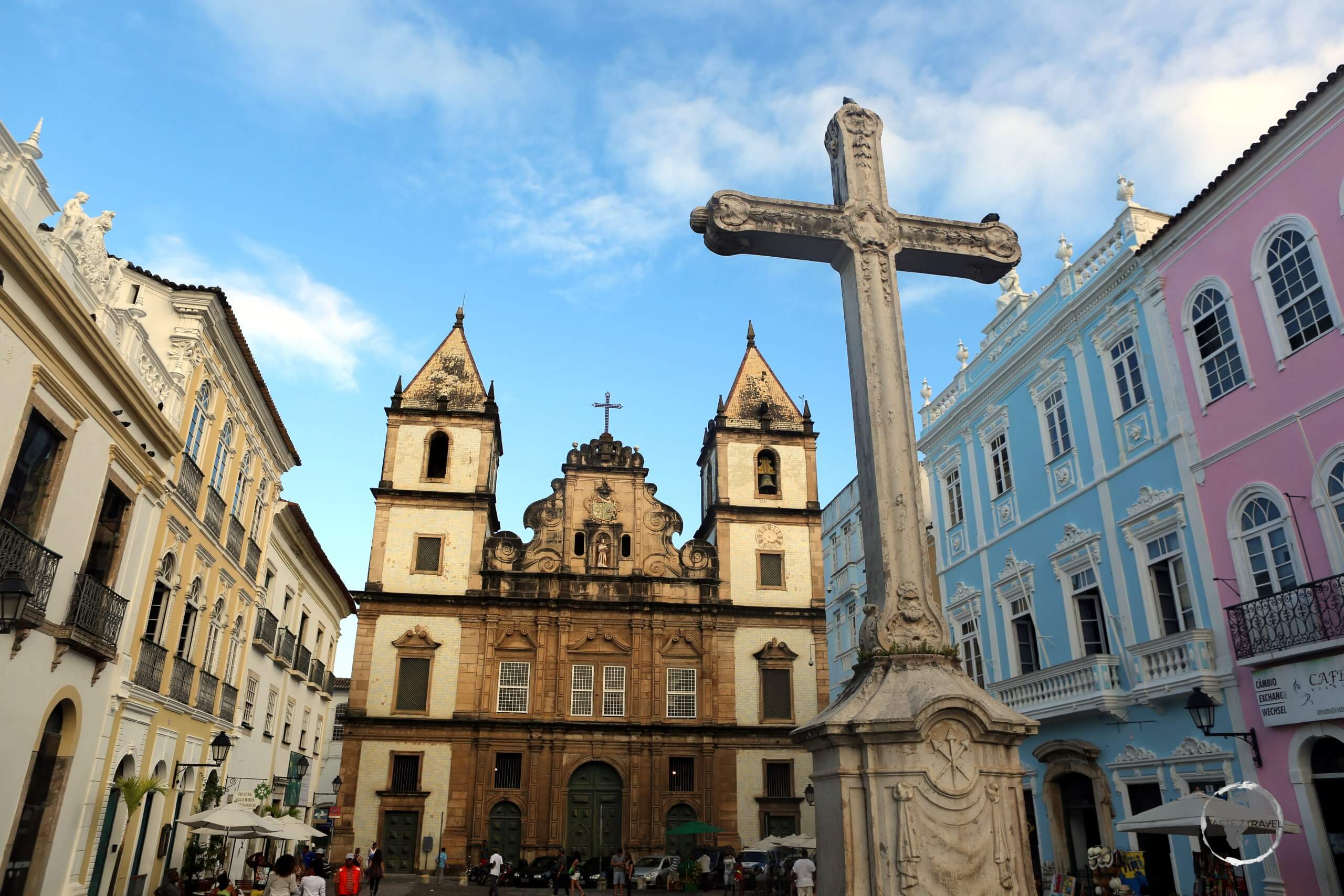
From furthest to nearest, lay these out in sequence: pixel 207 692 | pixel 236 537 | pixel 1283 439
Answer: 1. pixel 236 537
2. pixel 207 692
3. pixel 1283 439

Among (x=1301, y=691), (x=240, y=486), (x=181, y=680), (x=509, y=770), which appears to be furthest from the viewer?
(x=509, y=770)

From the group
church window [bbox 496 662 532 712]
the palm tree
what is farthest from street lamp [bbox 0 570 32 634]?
church window [bbox 496 662 532 712]

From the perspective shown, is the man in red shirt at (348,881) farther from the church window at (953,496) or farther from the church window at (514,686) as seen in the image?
the church window at (514,686)

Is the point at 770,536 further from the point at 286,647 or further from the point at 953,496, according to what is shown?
the point at 286,647

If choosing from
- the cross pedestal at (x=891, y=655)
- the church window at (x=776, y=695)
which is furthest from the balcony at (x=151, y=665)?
Result: the church window at (x=776, y=695)

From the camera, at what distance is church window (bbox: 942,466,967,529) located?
71.8 feet

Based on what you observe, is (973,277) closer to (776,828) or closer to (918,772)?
(918,772)

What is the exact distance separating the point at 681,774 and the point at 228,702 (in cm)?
1657

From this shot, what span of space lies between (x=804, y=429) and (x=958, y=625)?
58.5ft

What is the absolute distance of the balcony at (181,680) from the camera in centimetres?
1777

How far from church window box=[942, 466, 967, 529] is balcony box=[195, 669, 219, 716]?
16.8 m

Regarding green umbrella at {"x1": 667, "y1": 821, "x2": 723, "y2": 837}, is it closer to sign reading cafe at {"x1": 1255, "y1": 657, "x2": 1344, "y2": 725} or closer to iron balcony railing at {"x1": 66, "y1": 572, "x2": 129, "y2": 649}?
iron balcony railing at {"x1": 66, "y1": 572, "x2": 129, "y2": 649}

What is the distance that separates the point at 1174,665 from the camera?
47.3 feet

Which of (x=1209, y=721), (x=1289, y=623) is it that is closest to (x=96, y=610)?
(x=1209, y=721)
